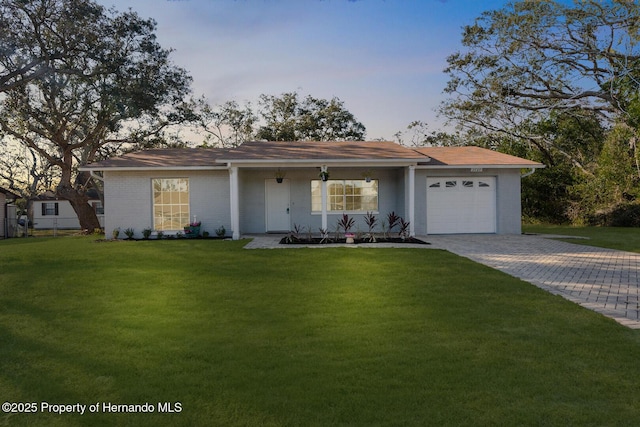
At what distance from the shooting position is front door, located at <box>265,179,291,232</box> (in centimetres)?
1739

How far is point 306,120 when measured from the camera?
31953mm

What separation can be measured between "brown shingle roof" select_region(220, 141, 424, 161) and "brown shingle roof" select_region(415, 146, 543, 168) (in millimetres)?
1248

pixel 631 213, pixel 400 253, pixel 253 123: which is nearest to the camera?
pixel 400 253

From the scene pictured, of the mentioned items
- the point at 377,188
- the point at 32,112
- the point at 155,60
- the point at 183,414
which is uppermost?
the point at 155,60

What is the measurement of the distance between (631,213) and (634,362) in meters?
22.4

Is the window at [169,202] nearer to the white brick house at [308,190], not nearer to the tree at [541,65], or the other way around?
the white brick house at [308,190]

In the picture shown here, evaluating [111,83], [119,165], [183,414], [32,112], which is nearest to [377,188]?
[119,165]

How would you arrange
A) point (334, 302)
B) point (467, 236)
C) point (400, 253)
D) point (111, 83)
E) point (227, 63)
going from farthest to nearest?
point (111, 83), point (227, 63), point (467, 236), point (400, 253), point (334, 302)

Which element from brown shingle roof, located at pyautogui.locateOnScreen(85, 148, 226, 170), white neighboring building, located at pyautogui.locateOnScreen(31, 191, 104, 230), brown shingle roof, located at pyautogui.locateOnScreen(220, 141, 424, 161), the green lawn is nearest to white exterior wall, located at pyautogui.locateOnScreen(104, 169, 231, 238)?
brown shingle roof, located at pyautogui.locateOnScreen(85, 148, 226, 170)

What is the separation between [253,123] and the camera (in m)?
33.4

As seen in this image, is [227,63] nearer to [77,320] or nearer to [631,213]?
[77,320]

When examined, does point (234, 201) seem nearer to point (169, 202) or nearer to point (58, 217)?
point (169, 202)

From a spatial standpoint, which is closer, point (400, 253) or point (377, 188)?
point (400, 253)

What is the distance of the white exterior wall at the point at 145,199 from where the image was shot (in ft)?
53.7
